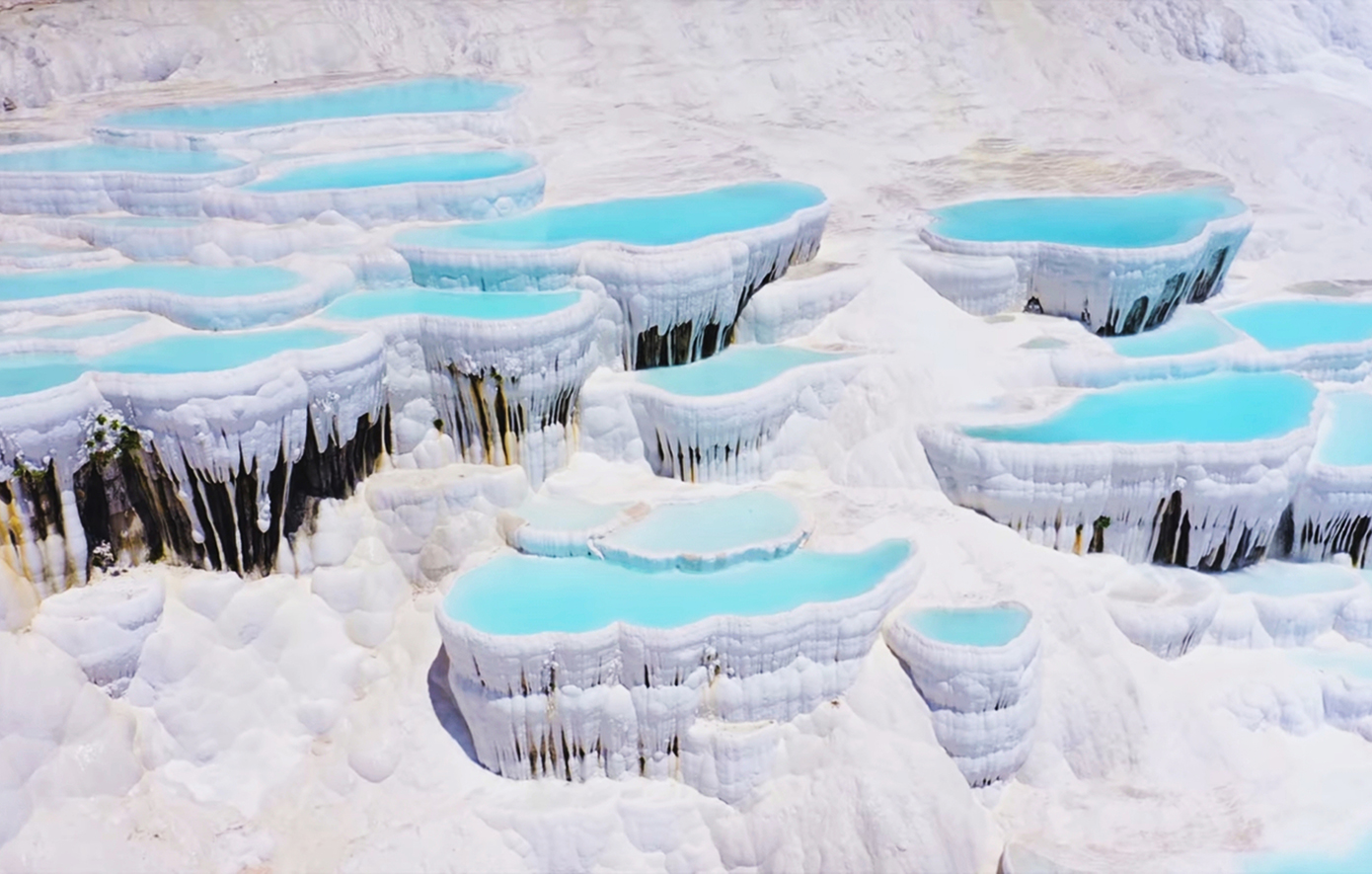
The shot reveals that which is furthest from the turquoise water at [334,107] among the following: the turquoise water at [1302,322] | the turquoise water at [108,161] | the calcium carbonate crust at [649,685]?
the turquoise water at [1302,322]

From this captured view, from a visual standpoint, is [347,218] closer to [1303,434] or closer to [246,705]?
[246,705]

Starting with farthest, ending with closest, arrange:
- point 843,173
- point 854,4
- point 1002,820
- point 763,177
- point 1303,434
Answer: point 854,4 → point 843,173 → point 763,177 → point 1303,434 → point 1002,820

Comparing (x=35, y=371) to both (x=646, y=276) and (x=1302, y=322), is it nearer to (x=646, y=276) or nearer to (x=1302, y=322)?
(x=646, y=276)

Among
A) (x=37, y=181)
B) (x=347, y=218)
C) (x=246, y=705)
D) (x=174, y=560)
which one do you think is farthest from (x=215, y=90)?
(x=246, y=705)

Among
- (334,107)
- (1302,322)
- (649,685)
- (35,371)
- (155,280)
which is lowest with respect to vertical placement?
(649,685)

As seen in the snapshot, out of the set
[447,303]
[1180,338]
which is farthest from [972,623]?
[447,303]
